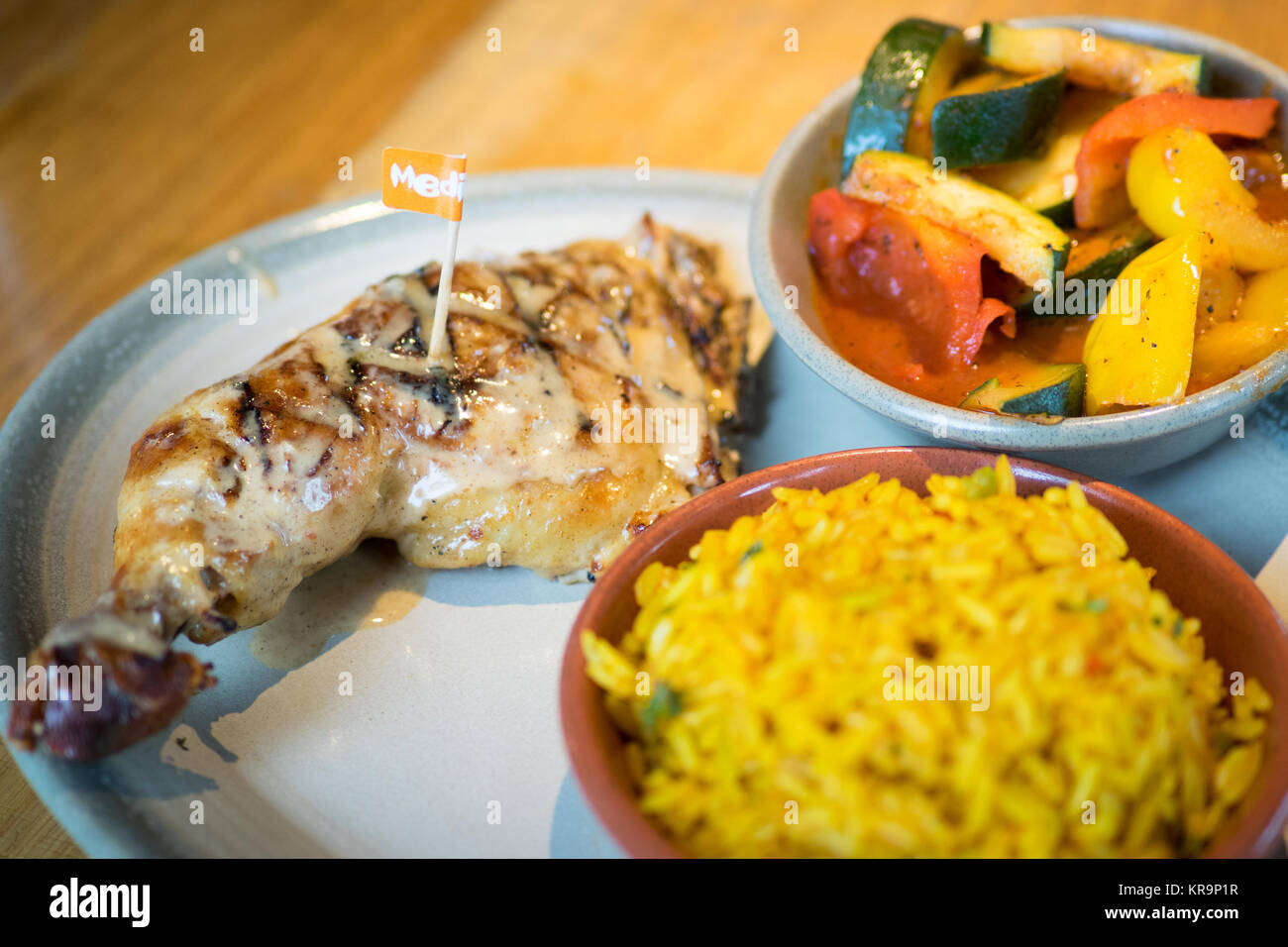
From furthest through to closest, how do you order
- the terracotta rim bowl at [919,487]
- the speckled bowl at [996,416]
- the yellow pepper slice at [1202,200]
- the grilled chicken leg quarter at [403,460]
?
1. the yellow pepper slice at [1202,200]
2. the speckled bowl at [996,416]
3. the grilled chicken leg quarter at [403,460]
4. the terracotta rim bowl at [919,487]

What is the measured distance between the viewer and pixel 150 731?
1.94 metres

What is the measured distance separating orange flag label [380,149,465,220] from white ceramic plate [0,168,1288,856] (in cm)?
59

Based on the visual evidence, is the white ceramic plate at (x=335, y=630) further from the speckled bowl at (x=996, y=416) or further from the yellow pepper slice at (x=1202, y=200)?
the yellow pepper slice at (x=1202, y=200)

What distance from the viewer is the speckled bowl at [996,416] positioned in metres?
2.15

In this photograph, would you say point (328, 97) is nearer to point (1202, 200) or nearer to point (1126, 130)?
point (1126, 130)

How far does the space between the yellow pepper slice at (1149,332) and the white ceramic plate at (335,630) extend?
459 millimetres

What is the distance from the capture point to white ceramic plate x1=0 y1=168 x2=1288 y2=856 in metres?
2.05

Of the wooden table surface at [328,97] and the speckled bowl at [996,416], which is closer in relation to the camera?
the speckled bowl at [996,416]

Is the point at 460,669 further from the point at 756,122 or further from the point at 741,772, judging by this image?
the point at 756,122

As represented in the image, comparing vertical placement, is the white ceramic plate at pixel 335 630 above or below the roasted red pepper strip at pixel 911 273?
below

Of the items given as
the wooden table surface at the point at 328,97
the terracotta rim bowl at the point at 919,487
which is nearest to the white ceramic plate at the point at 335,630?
the terracotta rim bowl at the point at 919,487

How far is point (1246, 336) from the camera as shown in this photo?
226 centimetres
